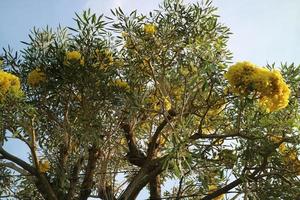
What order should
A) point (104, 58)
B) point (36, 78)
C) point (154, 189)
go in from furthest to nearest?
point (154, 189)
point (104, 58)
point (36, 78)

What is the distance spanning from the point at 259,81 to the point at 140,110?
Answer: 8.51 ft

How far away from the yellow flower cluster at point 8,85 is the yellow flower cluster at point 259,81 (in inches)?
102

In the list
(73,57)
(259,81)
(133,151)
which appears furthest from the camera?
(133,151)

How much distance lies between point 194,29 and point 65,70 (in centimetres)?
208

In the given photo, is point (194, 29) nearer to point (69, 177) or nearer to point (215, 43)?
point (215, 43)

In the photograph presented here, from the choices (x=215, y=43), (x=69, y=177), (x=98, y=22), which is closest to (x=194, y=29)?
(x=215, y=43)

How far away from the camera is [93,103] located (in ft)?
21.8

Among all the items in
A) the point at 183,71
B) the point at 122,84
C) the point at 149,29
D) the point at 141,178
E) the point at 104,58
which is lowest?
the point at 141,178

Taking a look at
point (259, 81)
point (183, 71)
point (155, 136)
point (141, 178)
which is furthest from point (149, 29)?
point (259, 81)

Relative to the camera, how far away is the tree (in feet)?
19.1

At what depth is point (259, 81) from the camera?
4.43m

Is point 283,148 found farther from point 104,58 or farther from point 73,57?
point 73,57

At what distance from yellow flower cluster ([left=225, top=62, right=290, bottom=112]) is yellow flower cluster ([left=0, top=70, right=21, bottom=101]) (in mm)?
2580

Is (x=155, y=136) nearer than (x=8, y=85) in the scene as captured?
No
